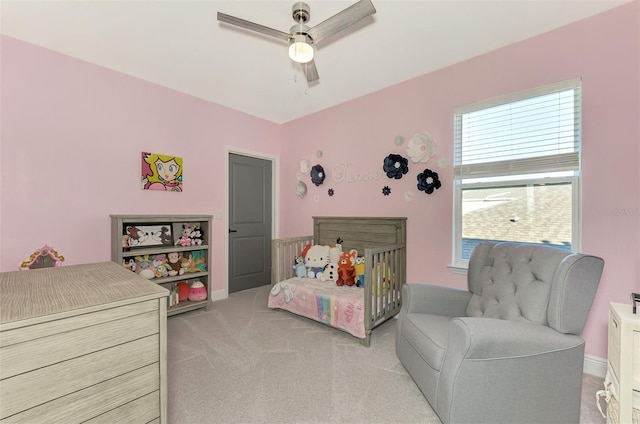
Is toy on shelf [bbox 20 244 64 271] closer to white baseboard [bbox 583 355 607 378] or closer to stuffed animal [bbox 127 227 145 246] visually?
stuffed animal [bbox 127 227 145 246]

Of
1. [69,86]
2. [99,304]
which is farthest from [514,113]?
[69,86]

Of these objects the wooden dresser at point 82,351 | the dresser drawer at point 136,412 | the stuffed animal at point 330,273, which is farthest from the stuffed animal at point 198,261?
the dresser drawer at point 136,412

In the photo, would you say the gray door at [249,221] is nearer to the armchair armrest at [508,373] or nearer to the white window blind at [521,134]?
Answer: the white window blind at [521,134]

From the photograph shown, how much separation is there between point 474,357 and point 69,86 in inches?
152

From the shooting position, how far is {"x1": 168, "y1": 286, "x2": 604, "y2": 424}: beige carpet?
161 cm

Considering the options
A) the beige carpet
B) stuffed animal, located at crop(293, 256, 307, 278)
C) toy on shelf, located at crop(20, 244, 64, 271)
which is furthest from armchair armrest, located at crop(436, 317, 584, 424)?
toy on shelf, located at crop(20, 244, 64, 271)

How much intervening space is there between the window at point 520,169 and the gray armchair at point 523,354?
A: 793 millimetres

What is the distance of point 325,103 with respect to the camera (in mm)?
3715

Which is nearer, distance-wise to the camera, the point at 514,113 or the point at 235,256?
the point at 514,113

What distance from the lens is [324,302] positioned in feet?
9.00

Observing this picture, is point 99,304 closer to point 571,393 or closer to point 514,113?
point 571,393

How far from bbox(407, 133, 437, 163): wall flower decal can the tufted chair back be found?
3.80 feet

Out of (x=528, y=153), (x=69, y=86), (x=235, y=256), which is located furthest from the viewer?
(x=235, y=256)

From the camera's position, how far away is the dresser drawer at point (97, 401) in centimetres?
88
